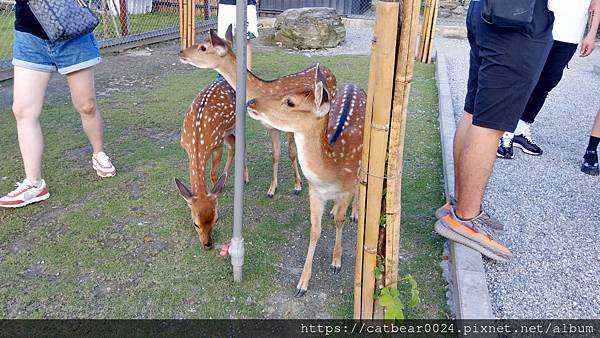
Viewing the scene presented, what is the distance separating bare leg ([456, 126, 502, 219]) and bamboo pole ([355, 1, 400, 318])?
3.03ft

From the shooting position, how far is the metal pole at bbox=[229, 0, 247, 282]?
2.46 meters

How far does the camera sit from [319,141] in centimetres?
267

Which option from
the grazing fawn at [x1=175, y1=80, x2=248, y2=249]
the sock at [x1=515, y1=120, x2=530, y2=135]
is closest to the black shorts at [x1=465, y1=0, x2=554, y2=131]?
the grazing fawn at [x1=175, y1=80, x2=248, y2=249]

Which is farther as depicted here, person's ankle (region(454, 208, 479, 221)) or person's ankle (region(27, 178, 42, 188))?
A: person's ankle (region(27, 178, 42, 188))

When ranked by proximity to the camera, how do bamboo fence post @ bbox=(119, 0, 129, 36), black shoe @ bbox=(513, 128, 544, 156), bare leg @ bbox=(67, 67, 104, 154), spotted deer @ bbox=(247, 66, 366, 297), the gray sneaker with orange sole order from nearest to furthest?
spotted deer @ bbox=(247, 66, 366, 297), the gray sneaker with orange sole, bare leg @ bbox=(67, 67, 104, 154), black shoe @ bbox=(513, 128, 544, 156), bamboo fence post @ bbox=(119, 0, 129, 36)

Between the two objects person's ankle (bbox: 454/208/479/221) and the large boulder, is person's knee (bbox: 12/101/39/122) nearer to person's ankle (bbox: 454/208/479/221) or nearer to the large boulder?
person's ankle (bbox: 454/208/479/221)

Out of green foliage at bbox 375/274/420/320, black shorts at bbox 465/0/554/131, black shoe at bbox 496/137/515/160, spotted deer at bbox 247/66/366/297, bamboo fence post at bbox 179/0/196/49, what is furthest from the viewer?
bamboo fence post at bbox 179/0/196/49

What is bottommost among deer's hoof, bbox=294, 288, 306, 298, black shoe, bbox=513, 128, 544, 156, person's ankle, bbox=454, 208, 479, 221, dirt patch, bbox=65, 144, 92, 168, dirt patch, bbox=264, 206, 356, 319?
dirt patch, bbox=65, 144, 92, 168

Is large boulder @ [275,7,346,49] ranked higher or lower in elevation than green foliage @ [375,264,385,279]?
lower

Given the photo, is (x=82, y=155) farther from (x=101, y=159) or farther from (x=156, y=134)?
(x=156, y=134)

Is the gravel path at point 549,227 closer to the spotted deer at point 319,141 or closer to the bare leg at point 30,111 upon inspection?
the spotted deer at point 319,141

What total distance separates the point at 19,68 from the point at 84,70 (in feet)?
1.36

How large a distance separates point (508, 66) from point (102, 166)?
3.03 metres

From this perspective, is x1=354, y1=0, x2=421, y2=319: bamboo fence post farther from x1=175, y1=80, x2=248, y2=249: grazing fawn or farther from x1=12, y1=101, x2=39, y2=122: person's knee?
x1=12, y1=101, x2=39, y2=122: person's knee
